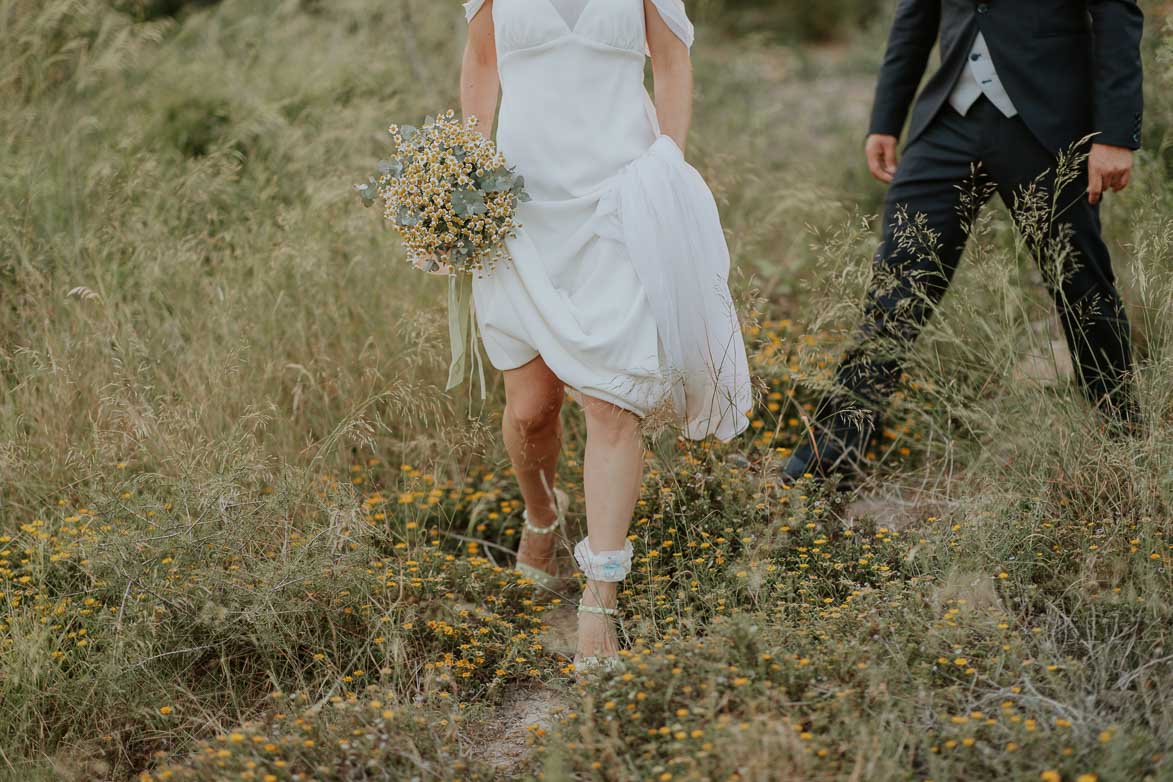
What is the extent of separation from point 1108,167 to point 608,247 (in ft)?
5.29

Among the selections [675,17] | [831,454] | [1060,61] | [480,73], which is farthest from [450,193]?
[1060,61]

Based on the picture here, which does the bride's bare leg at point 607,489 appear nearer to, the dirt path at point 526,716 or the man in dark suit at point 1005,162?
the dirt path at point 526,716

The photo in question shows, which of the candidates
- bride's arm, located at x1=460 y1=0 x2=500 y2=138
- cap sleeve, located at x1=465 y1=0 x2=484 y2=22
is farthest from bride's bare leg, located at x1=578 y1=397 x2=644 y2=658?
cap sleeve, located at x1=465 y1=0 x2=484 y2=22

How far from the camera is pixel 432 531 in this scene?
364 centimetres

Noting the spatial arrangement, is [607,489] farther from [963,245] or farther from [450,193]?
[963,245]

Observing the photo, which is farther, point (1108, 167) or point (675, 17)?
point (1108, 167)

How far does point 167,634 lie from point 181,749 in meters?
0.33

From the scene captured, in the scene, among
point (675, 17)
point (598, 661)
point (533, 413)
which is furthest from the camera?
point (533, 413)

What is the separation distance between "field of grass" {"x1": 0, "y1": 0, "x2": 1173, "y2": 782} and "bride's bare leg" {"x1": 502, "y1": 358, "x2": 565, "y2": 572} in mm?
145

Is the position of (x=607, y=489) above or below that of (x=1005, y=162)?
below

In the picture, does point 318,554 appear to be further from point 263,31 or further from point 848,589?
point 263,31

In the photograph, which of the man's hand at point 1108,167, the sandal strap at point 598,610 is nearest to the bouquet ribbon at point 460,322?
the sandal strap at point 598,610

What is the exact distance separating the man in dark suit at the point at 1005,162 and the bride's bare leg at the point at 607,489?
0.79 meters

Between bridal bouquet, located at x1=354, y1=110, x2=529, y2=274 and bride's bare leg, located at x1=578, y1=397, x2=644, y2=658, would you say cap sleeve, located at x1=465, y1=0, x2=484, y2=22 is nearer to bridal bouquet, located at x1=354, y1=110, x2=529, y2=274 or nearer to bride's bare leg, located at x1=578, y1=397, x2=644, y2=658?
bridal bouquet, located at x1=354, y1=110, x2=529, y2=274
